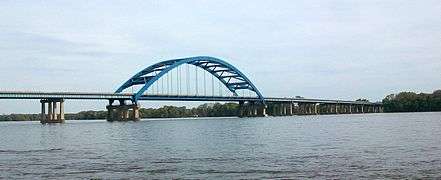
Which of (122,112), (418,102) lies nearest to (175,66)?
(122,112)

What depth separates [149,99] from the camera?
417 ft

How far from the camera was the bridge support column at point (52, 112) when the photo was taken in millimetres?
108562

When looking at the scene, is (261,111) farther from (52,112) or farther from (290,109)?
(52,112)

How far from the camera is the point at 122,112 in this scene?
125312 mm

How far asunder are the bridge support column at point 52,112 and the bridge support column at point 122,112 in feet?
50.5

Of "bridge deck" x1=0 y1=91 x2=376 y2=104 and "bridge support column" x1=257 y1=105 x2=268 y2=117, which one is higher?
"bridge deck" x1=0 y1=91 x2=376 y2=104

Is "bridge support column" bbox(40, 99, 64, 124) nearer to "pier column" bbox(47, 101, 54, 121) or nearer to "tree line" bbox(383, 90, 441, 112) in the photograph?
"pier column" bbox(47, 101, 54, 121)

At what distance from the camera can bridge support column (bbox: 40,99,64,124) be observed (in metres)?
109

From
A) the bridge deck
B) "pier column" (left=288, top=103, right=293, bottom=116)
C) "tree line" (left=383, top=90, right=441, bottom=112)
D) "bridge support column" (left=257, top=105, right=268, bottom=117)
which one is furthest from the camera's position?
"pier column" (left=288, top=103, right=293, bottom=116)

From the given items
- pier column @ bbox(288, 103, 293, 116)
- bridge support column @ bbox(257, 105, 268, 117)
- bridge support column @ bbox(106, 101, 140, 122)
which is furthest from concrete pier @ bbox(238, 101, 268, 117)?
bridge support column @ bbox(106, 101, 140, 122)

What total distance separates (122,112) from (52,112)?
18.1 meters

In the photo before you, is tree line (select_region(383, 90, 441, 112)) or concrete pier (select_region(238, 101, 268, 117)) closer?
concrete pier (select_region(238, 101, 268, 117))

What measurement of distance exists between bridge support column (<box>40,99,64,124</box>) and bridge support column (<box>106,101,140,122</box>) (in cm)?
1539

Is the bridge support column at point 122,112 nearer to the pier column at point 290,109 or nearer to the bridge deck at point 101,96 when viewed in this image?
the bridge deck at point 101,96
